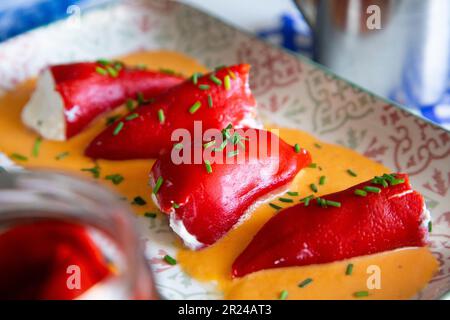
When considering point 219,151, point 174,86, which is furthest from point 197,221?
point 174,86

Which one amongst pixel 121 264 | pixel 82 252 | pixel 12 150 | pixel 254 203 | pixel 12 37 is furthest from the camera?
pixel 12 37

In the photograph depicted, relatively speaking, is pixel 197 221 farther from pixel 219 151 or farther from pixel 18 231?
pixel 18 231

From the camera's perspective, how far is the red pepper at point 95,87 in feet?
6.48

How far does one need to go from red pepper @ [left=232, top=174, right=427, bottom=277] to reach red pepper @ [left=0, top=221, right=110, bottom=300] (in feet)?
1.54

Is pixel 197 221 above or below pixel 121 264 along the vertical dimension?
below

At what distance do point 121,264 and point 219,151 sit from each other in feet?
2.64

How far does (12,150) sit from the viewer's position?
1927 mm

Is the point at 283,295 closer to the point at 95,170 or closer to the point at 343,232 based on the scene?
the point at 343,232

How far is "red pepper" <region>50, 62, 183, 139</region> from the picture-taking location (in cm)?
197

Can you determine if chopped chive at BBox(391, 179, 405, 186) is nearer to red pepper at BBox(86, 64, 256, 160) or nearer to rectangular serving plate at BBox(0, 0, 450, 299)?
rectangular serving plate at BBox(0, 0, 450, 299)

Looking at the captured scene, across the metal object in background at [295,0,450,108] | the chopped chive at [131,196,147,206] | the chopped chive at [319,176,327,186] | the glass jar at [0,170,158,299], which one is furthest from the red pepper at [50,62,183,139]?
the glass jar at [0,170,158,299]

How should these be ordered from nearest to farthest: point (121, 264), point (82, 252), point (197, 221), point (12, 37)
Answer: point (121, 264) < point (82, 252) < point (197, 221) < point (12, 37)

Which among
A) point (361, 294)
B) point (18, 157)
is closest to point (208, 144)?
point (361, 294)

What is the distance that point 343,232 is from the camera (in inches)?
59.1
